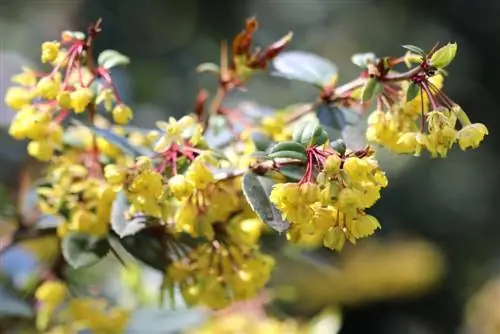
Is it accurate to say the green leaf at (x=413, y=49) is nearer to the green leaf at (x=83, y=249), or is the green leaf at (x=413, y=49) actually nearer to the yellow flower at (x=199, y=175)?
the yellow flower at (x=199, y=175)

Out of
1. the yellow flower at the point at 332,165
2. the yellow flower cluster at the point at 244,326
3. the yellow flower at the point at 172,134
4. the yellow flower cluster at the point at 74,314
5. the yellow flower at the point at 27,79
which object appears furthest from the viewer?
the yellow flower cluster at the point at 244,326

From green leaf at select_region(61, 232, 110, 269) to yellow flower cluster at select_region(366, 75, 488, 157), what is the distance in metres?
0.30

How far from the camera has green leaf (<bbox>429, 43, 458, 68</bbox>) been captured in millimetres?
789

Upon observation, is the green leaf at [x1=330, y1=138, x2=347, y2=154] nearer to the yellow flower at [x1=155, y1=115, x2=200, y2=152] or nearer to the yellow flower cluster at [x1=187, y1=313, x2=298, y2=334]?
the yellow flower at [x1=155, y1=115, x2=200, y2=152]

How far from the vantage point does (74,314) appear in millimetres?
1086

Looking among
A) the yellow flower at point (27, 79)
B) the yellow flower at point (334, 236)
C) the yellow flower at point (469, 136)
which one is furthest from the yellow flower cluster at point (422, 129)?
the yellow flower at point (27, 79)

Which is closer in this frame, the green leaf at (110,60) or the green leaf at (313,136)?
the green leaf at (313,136)

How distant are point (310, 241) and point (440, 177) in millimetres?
1679

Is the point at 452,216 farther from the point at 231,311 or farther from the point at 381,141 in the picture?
the point at 381,141

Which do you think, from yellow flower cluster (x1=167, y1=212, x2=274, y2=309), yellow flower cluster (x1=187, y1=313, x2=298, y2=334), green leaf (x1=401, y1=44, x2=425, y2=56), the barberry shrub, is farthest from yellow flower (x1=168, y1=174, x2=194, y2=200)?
yellow flower cluster (x1=187, y1=313, x2=298, y2=334)

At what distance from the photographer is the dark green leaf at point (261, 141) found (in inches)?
38.8

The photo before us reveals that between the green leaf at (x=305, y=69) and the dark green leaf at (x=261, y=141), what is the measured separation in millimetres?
75

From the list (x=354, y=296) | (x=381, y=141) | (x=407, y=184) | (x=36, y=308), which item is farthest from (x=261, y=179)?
(x=407, y=184)

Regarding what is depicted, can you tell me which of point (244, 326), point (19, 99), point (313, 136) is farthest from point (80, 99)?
point (244, 326)
